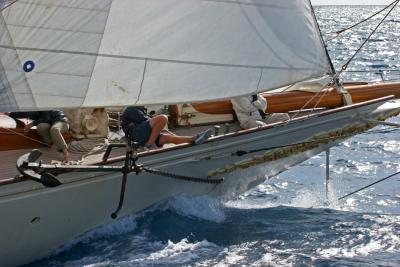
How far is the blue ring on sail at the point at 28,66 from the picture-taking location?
21.9 ft

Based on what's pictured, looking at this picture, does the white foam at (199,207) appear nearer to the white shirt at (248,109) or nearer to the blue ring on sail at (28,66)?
the white shirt at (248,109)

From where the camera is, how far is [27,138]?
834 cm

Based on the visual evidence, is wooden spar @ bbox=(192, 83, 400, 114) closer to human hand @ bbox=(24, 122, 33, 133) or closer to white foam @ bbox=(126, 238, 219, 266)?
white foam @ bbox=(126, 238, 219, 266)

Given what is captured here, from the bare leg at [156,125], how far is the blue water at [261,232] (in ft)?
2.86

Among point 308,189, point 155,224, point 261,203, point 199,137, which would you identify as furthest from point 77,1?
point 308,189

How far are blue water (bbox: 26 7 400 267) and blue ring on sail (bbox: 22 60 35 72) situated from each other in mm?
2158

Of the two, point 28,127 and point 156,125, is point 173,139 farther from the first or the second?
point 28,127

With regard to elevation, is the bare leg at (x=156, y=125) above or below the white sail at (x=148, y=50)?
A: below

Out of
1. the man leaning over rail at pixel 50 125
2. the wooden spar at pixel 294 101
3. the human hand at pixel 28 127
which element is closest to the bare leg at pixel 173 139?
the man leaning over rail at pixel 50 125

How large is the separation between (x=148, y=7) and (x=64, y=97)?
3.72 ft

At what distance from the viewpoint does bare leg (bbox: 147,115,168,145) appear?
26.3 ft

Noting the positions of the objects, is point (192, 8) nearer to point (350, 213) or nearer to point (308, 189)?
point (350, 213)

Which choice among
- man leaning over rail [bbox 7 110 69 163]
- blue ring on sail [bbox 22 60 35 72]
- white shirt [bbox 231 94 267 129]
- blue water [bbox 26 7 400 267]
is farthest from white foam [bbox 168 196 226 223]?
blue ring on sail [bbox 22 60 35 72]

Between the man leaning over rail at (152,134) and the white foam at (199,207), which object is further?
the white foam at (199,207)
